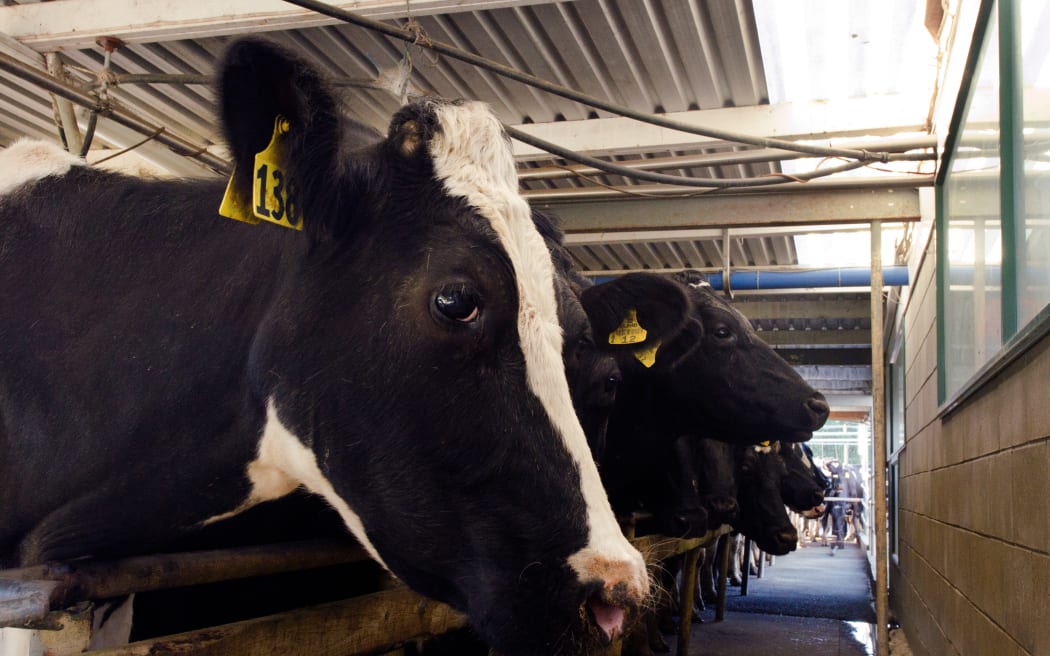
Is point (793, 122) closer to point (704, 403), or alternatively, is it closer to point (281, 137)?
point (704, 403)

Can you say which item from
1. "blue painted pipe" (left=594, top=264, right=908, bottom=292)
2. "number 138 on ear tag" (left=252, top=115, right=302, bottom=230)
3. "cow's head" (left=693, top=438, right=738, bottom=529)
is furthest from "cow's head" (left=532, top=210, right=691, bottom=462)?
"blue painted pipe" (left=594, top=264, right=908, bottom=292)

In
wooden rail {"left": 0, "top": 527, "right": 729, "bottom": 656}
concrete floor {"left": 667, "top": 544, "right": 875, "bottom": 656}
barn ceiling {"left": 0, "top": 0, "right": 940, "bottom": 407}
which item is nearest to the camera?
wooden rail {"left": 0, "top": 527, "right": 729, "bottom": 656}

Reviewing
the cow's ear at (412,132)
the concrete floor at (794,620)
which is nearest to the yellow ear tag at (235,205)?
the cow's ear at (412,132)

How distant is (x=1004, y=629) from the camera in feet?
9.15

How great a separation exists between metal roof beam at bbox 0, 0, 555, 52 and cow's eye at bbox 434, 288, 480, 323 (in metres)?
2.89

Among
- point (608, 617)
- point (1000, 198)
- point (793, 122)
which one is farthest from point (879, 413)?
point (608, 617)

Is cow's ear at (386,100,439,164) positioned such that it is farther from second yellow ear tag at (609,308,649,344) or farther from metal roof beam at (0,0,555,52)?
second yellow ear tag at (609,308,649,344)

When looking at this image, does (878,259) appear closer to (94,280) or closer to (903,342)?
(903,342)

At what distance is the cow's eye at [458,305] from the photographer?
6.00 feet

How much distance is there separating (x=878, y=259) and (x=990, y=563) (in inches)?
159

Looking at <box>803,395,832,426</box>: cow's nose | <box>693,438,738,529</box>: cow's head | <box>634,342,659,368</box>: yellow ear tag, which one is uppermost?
<box>634,342,659,368</box>: yellow ear tag

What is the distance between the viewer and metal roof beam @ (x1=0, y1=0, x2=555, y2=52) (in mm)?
4527

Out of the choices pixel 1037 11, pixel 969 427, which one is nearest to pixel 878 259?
pixel 969 427

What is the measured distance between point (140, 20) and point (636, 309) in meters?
2.67
